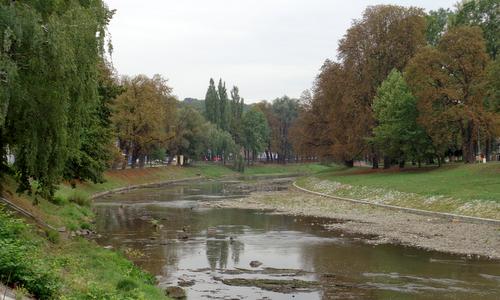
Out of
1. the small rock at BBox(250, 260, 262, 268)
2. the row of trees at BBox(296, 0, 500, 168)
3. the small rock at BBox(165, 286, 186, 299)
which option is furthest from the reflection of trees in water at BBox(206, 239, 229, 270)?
the row of trees at BBox(296, 0, 500, 168)

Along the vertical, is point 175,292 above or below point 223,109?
below

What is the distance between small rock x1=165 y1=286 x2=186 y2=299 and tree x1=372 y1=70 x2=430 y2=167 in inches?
1713

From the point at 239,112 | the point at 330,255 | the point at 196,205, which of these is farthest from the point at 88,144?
the point at 239,112

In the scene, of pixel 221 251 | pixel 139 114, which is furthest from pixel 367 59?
pixel 221 251

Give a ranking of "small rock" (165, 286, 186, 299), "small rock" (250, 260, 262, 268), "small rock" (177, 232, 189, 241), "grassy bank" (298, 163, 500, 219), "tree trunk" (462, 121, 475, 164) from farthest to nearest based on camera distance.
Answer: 1. "tree trunk" (462, 121, 475, 164)
2. "grassy bank" (298, 163, 500, 219)
3. "small rock" (177, 232, 189, 241)
4. "small rock" (250, 260, 262, 268)
5. "small rock" (165, 286, 186, 299)

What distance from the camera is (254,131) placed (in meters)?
131

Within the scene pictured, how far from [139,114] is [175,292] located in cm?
6171

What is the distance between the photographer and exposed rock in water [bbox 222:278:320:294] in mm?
18062

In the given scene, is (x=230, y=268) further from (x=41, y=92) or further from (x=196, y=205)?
(x=196, y=205)

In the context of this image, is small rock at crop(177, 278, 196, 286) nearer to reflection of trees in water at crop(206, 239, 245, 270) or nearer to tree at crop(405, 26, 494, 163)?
reflection of trees in water at crop(206, 239, 245, 270)

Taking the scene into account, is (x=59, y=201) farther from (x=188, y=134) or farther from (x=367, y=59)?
(x=188, y=134)

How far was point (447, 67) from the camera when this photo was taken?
54.3 m

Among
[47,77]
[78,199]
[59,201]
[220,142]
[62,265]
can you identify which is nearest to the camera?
[62,265]

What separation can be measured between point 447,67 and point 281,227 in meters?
30.2
